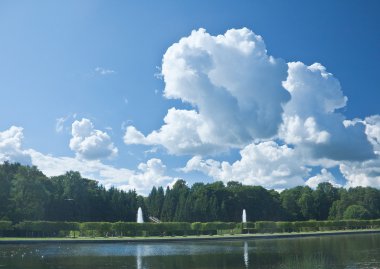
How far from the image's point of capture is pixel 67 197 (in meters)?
84.1

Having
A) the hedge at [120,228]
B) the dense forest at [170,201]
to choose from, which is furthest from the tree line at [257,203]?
the hedge at [120,228]

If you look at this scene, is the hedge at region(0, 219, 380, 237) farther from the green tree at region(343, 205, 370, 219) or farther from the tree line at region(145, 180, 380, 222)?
the green tree at region(343, 205, 370, 219)

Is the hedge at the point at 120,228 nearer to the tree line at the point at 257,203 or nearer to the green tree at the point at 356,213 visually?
the tree line at the point at 257,203

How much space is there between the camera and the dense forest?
68.8 meters

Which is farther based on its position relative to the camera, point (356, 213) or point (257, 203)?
point (257, 203)

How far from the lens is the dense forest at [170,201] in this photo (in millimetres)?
68812

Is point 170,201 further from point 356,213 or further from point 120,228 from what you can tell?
point 120,228

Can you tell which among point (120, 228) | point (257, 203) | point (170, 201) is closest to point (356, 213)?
point (257, 203)

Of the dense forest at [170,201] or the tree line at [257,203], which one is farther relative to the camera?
the tree line at [257,203]

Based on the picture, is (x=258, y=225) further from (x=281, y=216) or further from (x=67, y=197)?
(x=281, y=216)

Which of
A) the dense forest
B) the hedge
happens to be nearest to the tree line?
the dense forest

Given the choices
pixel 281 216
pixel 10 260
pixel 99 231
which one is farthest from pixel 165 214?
pixel 10 260

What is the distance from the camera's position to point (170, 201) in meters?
108

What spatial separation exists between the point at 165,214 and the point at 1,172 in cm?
4758
